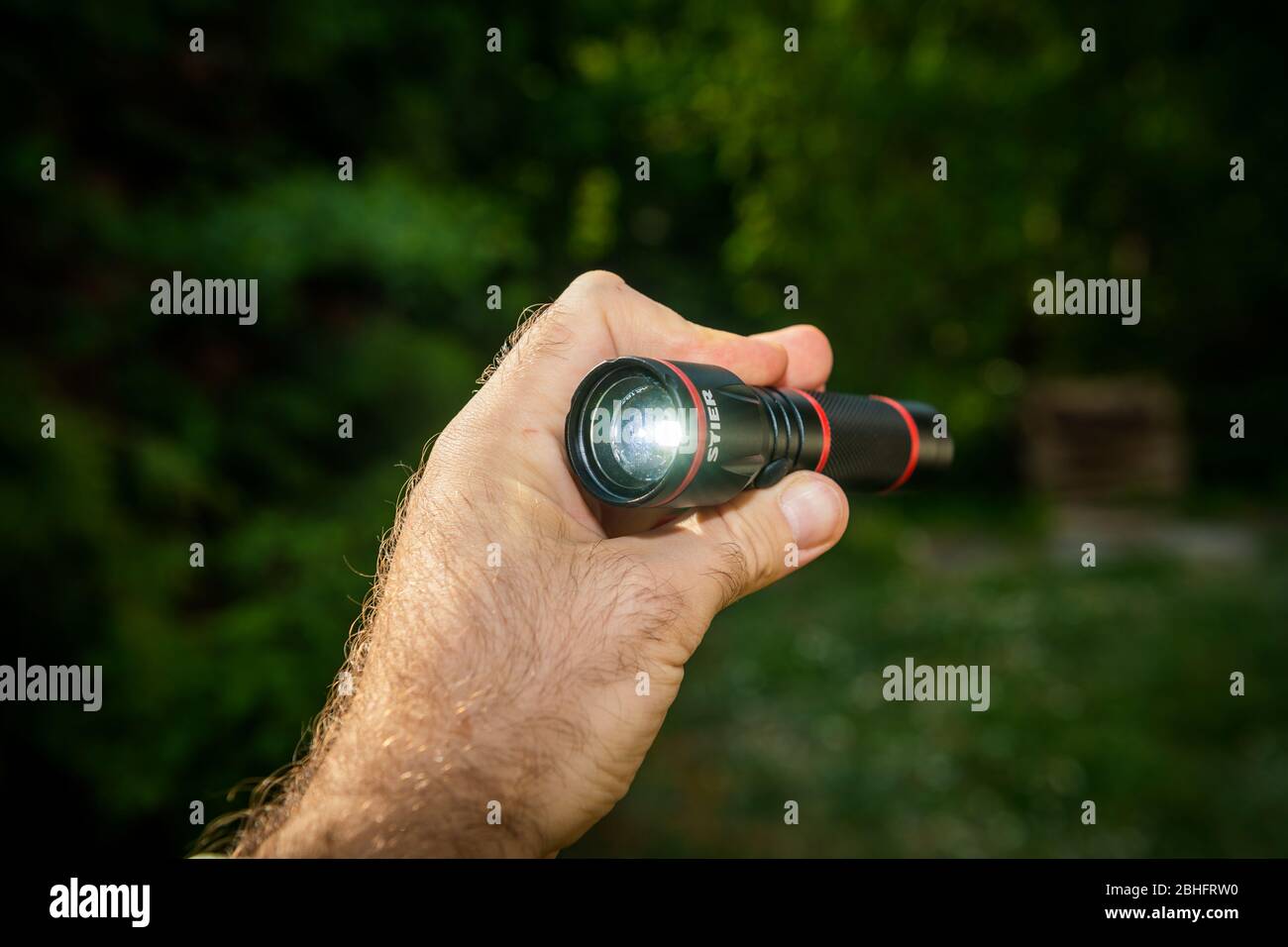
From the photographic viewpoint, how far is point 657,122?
935cm

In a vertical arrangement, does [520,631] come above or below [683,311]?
below

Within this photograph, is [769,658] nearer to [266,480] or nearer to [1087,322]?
[266,480]

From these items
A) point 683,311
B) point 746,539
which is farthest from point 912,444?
point 683,311

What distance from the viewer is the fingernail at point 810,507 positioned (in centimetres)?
193

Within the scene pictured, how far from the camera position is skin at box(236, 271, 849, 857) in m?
1.59

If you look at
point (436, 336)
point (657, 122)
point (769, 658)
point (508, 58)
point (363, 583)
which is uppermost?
point (657, 122)

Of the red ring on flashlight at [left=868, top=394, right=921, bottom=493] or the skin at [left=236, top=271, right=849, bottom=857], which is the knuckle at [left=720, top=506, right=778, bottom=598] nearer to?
the skin at [left=236, top=271, right=849, bottom=857]

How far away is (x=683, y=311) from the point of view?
9148 millimetres

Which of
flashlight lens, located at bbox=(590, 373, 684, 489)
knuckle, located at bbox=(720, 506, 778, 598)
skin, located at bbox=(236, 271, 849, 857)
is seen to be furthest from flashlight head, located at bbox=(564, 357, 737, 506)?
knuckle, located at bbox=(720, 506, 778, 598)

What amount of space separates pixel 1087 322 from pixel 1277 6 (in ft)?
15.8

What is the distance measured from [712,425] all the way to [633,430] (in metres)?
0.14

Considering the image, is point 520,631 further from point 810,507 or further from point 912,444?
point 912,444

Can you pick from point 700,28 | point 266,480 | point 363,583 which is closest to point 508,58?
point 266,480

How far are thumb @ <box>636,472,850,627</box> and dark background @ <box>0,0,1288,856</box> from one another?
973 millimetres
